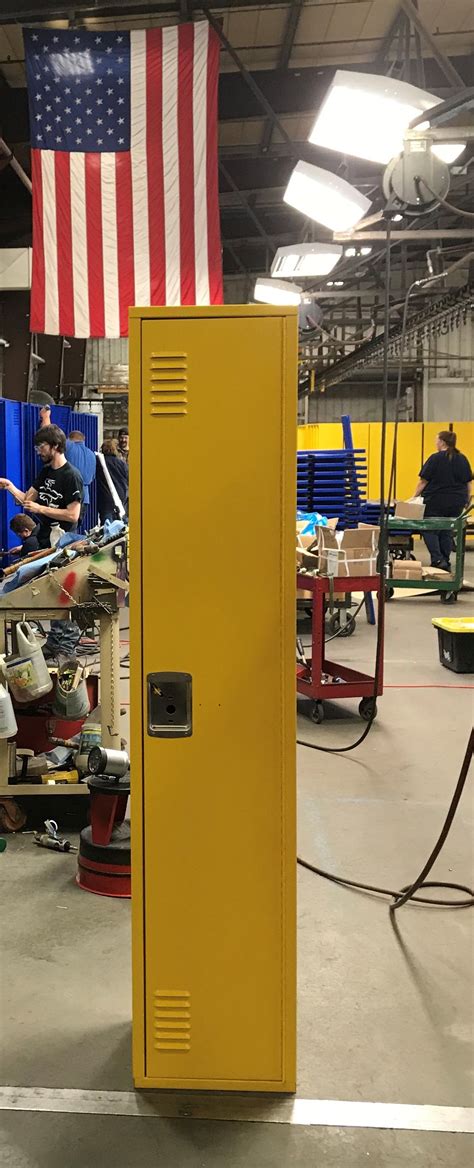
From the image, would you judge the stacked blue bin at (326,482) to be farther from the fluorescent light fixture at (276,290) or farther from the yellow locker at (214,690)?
the yellow locker at (214,690)

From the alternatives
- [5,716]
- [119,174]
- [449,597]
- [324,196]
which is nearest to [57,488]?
[5,716]

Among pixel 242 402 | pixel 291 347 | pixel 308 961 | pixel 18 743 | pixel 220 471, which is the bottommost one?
pixel 308 961

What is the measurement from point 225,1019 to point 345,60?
27.4 ft

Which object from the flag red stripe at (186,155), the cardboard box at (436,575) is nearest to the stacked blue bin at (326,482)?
the cardboard box at (436,575)

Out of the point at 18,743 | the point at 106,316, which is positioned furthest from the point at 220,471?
the point at 106,316

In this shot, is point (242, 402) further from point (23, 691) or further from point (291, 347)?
point (23, 691)

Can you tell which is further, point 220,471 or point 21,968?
point 21,968

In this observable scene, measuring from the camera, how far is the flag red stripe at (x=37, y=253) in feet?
21.3

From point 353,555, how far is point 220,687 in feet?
11.7

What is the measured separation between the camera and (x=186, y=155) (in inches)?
251

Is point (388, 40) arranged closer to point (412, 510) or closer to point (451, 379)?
point (412, 510)

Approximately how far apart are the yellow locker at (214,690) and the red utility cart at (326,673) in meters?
3.10

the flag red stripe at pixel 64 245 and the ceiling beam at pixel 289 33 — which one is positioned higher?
the ceiling beam at pixel 289 33

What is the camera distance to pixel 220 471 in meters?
1.87
